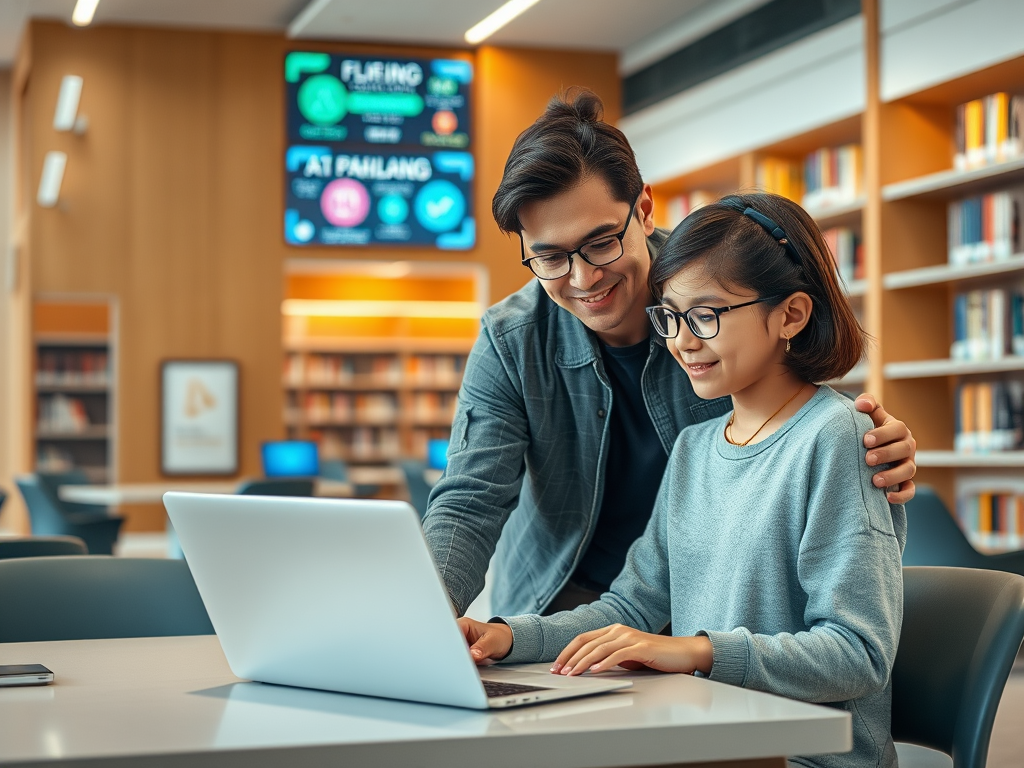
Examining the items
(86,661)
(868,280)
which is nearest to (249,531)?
(86,661)

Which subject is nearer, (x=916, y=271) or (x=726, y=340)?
(x=726, y=340)

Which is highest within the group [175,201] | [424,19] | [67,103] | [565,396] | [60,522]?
[424,19]

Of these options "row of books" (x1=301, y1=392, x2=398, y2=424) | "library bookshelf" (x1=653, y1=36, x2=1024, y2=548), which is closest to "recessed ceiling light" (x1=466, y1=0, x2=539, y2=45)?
"library bookshelf" (x1=653, y1=36, x2=1024, y2=548)

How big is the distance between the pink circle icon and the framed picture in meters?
1.44

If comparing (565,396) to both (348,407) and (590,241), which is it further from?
(348,407)

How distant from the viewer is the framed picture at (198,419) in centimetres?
945

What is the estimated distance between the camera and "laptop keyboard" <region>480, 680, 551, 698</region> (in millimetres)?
1172

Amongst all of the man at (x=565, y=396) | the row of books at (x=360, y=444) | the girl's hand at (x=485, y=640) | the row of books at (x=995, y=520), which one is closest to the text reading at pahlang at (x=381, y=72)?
the row of books at (x=360, y=444)

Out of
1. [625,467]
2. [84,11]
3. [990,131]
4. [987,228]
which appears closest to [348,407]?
[84,11]

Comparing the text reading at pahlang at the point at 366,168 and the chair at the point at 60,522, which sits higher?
the text reading at pahlang at the point at 366,168

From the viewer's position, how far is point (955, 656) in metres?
1.57

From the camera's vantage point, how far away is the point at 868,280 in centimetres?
650

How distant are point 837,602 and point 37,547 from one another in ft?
6.13

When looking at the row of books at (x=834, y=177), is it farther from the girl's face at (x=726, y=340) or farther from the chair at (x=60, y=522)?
the girl's face at (x=726, y=340)
